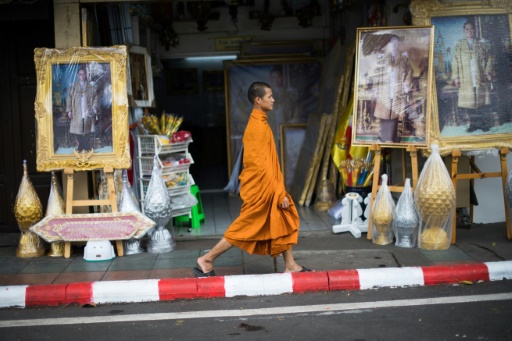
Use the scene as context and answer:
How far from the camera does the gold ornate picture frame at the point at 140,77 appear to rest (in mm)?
9615

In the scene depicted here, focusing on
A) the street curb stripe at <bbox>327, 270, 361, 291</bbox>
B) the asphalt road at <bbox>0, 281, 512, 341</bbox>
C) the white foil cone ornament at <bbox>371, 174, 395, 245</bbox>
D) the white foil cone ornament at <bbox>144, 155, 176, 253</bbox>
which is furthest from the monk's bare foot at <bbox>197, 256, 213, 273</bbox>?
the white foil cone ornament at <bbox>371, 174, 395, 245</bbox>

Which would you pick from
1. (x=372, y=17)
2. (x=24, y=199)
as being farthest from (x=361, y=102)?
(x=24, y=199)

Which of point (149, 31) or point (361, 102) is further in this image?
point (149, 31)

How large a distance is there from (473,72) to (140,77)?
4.16m

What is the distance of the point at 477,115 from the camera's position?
8.37 metres

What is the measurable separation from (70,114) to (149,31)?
12.8 feet

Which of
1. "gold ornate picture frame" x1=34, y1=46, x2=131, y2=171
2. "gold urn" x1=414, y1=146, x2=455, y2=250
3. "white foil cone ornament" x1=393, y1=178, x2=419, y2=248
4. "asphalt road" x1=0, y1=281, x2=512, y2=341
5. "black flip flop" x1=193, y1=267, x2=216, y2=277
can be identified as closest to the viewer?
"asphalt road" x1=0, y1=281, x2=512, y2=341

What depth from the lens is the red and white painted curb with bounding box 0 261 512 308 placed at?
6828mm

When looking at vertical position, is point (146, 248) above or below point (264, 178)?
below

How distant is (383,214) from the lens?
27.2ft

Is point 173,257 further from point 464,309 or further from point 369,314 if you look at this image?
point 464,309

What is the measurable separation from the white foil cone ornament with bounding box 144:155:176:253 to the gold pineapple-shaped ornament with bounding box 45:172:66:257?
913 mm

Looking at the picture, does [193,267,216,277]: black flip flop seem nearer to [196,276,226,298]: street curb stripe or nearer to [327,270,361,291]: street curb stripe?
[196,276,226,298]: street curb stripe

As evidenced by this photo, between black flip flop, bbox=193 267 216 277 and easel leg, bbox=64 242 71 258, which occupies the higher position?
easel leg, bbox=64 242 71 258
